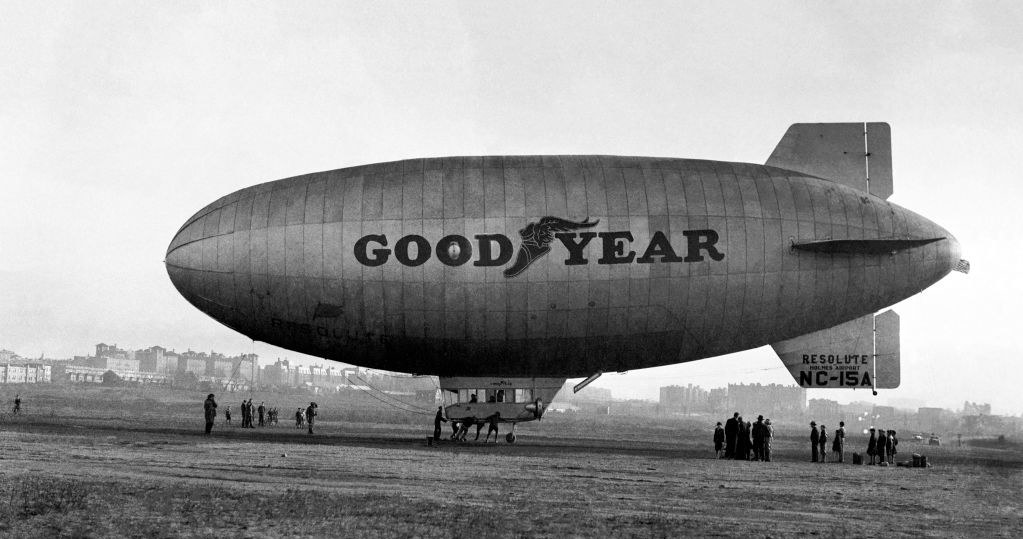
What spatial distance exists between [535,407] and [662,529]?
1449 cm

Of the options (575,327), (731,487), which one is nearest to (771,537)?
(731,487)

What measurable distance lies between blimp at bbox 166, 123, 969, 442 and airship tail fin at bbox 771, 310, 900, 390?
282 millimetres

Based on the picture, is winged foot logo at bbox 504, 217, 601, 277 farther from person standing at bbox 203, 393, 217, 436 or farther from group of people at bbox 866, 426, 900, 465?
person standing at bbox 203, 393, 217, 436

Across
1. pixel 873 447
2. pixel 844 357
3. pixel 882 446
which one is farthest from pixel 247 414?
pixel 882 446

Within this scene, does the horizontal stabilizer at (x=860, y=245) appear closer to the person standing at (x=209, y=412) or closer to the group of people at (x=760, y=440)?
the group of people at (x=760, y=440)

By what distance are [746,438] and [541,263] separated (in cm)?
924

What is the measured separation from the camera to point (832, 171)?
1061 inches

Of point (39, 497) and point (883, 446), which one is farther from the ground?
point (39, 497)

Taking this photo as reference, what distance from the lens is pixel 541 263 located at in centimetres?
2398

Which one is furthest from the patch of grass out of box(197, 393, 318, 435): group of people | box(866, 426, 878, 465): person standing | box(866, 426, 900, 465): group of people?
box(866, 426, 878, 465): person standing

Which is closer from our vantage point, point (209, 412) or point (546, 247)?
point (546, 247)

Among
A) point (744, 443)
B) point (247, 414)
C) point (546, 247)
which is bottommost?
point (247, 414)

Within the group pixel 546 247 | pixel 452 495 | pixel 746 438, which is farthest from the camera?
pixel 746 438

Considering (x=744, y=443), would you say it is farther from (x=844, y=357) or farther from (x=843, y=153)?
(x=843, y=153)
